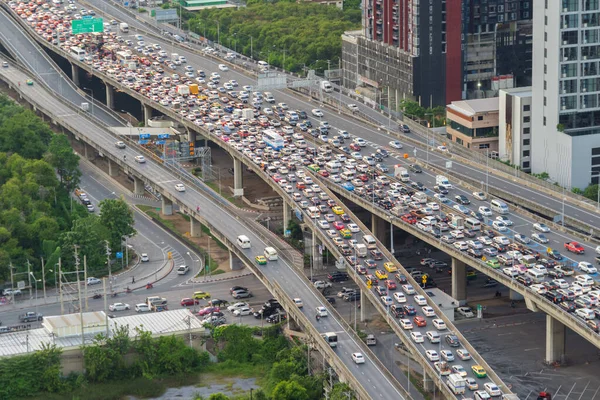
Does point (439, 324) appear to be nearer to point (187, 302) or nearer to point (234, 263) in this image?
point (187, 302)

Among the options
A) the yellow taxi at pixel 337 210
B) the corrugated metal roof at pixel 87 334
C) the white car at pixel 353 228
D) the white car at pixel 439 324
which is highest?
the yellow taxi at pixel 337 210

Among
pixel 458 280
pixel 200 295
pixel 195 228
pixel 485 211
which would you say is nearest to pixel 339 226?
pixel 458 280

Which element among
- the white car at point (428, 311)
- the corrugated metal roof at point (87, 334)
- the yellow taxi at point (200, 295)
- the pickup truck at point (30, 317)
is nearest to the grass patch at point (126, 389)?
the corrugated metal roof at point (87, 334)

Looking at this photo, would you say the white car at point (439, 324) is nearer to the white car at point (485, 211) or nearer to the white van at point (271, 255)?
the white van at point (271, 255)

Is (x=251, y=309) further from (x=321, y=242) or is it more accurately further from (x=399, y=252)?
(x=399, y=252)

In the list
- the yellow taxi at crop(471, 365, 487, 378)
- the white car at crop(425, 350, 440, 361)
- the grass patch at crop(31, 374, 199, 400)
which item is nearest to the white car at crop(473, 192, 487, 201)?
the white car at crop(425, 350, 440, 361)

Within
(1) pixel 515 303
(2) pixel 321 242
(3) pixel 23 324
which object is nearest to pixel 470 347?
(1) pixel 515 303

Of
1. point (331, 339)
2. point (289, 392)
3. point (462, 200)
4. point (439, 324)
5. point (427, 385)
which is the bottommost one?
point (427, 385)

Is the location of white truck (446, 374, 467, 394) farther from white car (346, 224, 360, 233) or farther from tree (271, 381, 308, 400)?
white car (346, 224, 360, 233)
